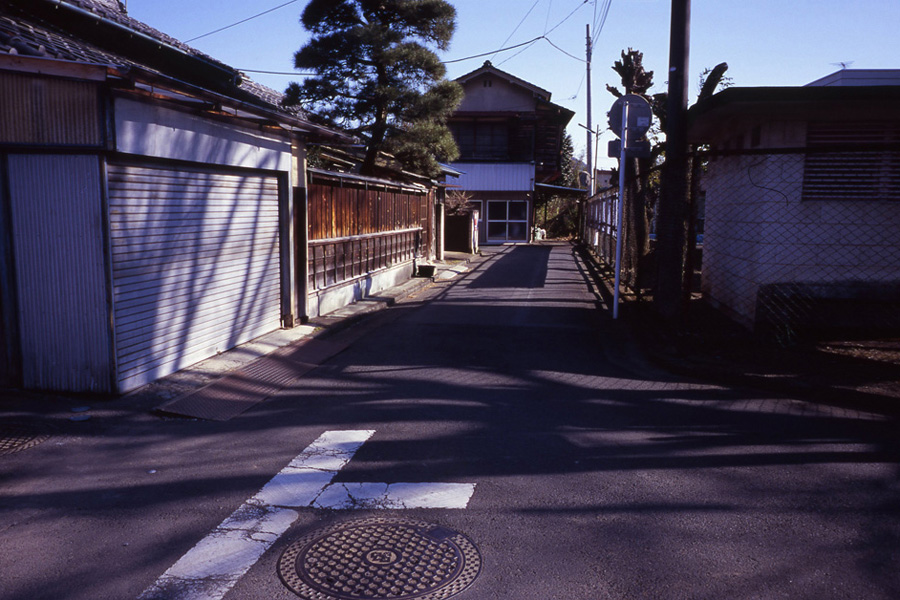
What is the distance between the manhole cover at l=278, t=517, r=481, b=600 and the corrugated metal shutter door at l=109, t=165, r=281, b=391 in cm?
377

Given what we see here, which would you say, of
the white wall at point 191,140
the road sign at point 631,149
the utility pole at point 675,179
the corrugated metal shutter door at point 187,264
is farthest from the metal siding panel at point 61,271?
the road sign at point 631,149

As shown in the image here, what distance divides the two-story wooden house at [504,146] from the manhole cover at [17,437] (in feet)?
98.7

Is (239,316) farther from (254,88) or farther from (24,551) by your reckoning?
(254,88)

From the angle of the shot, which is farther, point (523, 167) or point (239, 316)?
point (523, 167)

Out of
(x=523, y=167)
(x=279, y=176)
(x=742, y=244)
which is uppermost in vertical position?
(x=523, y=167)

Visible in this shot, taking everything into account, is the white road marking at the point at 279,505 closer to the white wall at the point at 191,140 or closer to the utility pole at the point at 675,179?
the white wall at the point at 191,140

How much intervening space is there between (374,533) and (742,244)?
7.95m

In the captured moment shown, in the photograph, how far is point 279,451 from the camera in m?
5.11

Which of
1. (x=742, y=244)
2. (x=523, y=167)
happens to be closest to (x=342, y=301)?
(x=742, y=244)

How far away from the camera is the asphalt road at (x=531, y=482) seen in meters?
3.27

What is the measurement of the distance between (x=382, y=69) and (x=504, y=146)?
20.1m

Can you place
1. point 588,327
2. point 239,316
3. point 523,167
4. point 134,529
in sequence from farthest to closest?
1. point 523,167
2. point 588,327
3. point 239,316
4. point 134,529

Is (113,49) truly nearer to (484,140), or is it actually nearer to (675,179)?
(675,179)

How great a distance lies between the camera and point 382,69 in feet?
52.9
